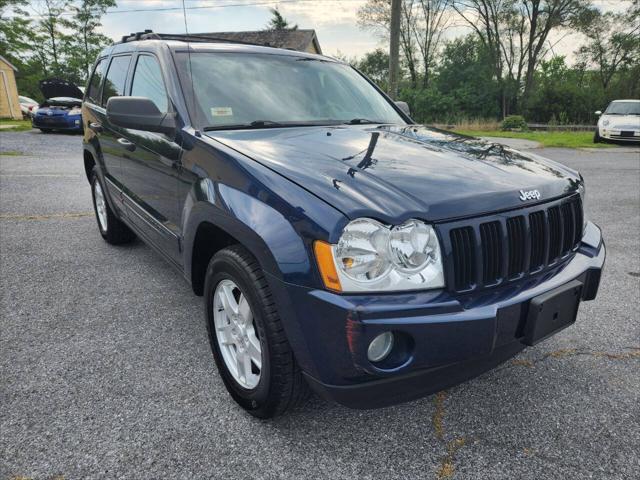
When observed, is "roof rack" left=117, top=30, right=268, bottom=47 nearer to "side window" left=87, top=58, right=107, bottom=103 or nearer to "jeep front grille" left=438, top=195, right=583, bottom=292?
"side window" left=87, top=58, right=107, bottom=103

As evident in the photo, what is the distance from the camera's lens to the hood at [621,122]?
14.2 meters

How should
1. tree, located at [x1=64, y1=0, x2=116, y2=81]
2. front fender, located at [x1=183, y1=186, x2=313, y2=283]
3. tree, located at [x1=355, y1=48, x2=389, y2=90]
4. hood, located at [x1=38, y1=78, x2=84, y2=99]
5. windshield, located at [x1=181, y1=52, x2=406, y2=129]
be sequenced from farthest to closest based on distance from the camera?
tree, located at [x1=355, y1=48, x2=389, y2=90] < tree, located at [x1=64, y1=0, x2=116, y2=81] < hood, located at [x1=38, y1=78, x2=84, y2=99] < windshield, located at [x1=181, y1=52, x2=406, y2=129] < front fender, located at [x1=183, y1=186, x2=313, y2=283]

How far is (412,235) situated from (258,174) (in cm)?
67

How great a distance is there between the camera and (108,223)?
4332mm

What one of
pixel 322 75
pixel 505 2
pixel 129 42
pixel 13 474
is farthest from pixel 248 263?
pixel 505 2

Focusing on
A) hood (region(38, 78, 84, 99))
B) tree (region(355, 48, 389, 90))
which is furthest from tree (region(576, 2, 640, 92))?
hood (region(38, 78, 84, 99))

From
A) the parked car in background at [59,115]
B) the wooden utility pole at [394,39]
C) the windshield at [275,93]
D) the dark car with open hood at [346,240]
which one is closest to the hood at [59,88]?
the parked car in background at [59,115]

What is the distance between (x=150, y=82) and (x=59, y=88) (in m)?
18.4

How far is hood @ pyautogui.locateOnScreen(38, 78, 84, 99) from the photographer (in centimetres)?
1752

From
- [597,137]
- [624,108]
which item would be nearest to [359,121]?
[597,137]

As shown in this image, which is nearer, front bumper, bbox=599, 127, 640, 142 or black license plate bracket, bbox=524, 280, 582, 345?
black license plate bracket, bbox=524, 280, 582, 345

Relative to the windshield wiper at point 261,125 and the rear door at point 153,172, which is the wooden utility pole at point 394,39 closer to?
the rear door at point 153,172

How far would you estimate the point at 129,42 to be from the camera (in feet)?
11.7

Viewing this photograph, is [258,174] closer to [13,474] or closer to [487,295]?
[487,295]
